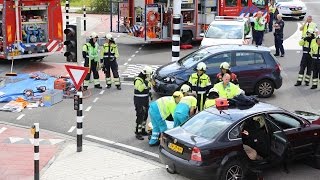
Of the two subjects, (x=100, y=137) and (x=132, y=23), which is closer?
(x=100, y=137)

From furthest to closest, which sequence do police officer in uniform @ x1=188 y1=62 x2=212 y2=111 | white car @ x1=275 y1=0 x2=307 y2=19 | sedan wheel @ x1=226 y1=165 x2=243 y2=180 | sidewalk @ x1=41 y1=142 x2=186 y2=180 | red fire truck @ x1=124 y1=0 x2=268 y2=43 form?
white car @ x1=275 y1=0 x2=307 y2=19, red fire truck @ x1=124 y1=0 x2=268 y2=43, police officer in uniform @ x1=188 y1=62 x2=212 y2=111, sidewalk @ x1=41 y1=142 x2=186 y2=180, sedan wheel @ x1=226 y1=165 x2=243 y2=180

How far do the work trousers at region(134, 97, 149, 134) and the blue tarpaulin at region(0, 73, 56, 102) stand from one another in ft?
15.5

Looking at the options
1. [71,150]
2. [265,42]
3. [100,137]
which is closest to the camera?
[71,150]

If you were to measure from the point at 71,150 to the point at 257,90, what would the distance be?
23.0 ft

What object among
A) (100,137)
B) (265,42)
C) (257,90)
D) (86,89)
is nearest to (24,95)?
(86,89)

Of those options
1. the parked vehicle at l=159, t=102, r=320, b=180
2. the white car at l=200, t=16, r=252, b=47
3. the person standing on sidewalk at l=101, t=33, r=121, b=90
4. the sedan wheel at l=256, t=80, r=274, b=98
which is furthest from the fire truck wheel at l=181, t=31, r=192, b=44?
the parked vehicle at l=159, t=102, r=320, b=180

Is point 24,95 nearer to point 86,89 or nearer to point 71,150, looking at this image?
point 86,89

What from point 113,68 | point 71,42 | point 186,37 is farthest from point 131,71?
point 71,42

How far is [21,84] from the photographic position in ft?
59.3

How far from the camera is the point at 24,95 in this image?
55.0 ft

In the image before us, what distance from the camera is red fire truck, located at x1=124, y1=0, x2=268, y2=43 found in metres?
24.6

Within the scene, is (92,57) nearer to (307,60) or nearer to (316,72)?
(307,60)

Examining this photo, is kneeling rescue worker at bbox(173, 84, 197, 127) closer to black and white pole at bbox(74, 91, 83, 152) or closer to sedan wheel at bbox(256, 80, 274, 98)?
black and white pole at bbox(74, 91, 83, 152)

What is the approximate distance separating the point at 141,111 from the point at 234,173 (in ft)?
12.1
